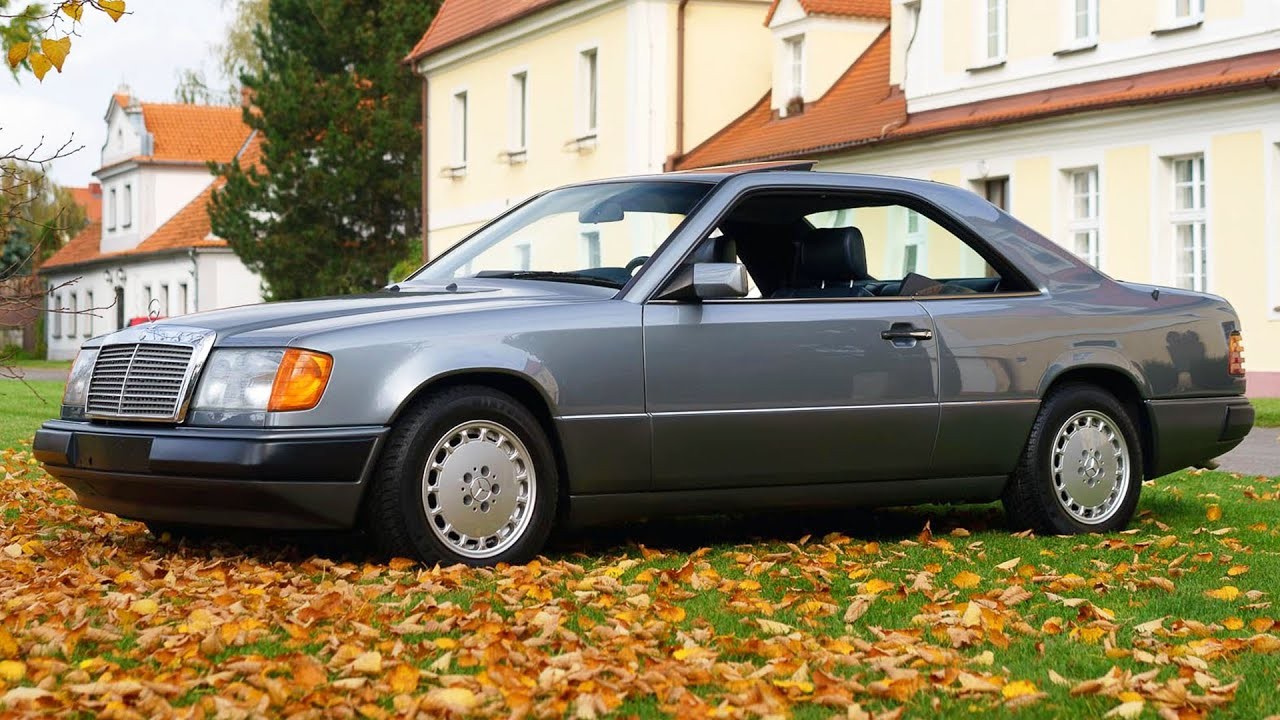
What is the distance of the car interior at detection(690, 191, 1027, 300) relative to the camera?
8.37 metres

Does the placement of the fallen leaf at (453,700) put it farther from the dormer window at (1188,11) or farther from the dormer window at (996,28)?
the dormer window at (996,28)

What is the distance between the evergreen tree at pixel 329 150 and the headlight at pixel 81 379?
4004 centimetres

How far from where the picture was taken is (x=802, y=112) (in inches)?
1356

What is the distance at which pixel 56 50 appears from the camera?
283 inches

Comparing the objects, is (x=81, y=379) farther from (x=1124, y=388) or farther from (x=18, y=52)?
(x=1124, y=388)

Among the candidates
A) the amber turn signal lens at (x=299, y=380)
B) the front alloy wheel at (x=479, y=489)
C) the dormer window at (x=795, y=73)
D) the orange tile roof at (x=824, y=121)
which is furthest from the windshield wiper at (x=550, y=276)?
the dormer window at (x=795, y=73)

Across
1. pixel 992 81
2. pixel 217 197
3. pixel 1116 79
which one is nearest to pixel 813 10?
pixel 992 81

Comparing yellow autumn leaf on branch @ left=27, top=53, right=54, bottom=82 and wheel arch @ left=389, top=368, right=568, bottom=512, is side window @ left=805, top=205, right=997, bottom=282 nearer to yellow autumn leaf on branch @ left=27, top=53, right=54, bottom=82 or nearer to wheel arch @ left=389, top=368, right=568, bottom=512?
wheel arch @ left=389, top=368, right=568, bottom=512

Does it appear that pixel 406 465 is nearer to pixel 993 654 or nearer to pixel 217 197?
pixel 993 654

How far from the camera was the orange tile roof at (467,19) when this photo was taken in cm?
3959

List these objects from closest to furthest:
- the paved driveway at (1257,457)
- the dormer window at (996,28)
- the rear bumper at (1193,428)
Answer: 1. the rear bumper at (1193,428)
2. the paved driveway at (1257,457)
3. the dormer window at (996,28)

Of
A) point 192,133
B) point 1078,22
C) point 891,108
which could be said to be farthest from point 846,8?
point 192,133

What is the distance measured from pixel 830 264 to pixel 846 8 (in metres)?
27.4

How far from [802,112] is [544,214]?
2641 cm
